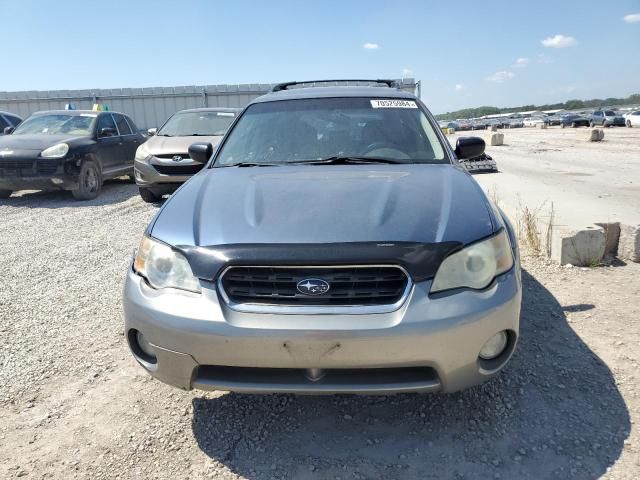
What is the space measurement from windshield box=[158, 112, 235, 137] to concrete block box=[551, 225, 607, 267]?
6307mm

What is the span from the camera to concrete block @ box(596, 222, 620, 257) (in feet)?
14.8

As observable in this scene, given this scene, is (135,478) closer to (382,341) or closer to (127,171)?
(382,341)

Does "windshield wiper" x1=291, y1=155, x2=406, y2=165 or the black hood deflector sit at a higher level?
"windshield wiper" x1=291, y1=155, x2=406, y2=165

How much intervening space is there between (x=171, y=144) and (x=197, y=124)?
1226 mm

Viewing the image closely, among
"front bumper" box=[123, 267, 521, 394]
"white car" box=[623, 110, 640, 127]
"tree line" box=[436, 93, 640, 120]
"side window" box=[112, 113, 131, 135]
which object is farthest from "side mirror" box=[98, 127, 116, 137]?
"tree line" box=[436, 93, 640, 120]

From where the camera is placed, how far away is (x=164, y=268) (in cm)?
208

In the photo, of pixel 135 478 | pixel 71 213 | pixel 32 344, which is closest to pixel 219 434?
pixel 135 478

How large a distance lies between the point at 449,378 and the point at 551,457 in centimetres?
61

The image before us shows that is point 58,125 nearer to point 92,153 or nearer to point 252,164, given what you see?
point 92,153

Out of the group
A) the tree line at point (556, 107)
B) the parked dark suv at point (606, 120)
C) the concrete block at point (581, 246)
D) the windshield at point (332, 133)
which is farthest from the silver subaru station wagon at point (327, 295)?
the tree line at point (556, 107)

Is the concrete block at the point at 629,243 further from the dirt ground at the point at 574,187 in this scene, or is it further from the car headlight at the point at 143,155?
the car headlight at the point at 143,155

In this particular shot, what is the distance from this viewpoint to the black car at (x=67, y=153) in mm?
8109

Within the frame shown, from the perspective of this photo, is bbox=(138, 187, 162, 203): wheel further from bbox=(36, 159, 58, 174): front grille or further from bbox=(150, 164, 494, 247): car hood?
bbox=(150, 164, 494, 247): car hood

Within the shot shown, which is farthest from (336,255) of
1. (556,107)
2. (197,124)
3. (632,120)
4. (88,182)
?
(556,107)
